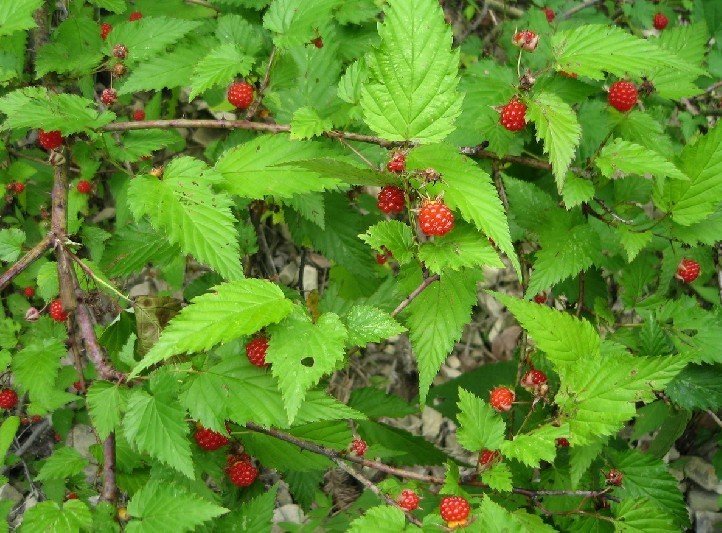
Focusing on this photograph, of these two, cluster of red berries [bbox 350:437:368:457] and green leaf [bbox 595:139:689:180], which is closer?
green leaf [bbox 595:139:689:180]

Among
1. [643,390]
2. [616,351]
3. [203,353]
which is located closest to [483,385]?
[616,351]

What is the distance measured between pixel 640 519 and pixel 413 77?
146 centimetres

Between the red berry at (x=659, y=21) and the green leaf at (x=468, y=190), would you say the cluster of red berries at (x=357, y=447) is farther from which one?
the red berry at (x=659, y=21)

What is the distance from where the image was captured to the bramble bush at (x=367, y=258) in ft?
5.06

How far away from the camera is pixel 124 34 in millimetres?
2469

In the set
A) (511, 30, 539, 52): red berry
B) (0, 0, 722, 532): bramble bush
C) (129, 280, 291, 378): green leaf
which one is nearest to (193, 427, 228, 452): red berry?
(0, 0, 722, 532): bramble bush

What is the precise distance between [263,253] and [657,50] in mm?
2161

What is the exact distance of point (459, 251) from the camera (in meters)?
1.54

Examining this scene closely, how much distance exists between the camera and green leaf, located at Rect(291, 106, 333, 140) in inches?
67.9

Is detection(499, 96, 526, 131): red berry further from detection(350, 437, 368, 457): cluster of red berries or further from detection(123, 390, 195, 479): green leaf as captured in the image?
detection(123, 390, 195, 479): green leaf

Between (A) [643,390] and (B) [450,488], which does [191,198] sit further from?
(A) [643,390]

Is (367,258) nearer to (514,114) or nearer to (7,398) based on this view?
(514,114)

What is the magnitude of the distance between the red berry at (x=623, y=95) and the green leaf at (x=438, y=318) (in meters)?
0.98

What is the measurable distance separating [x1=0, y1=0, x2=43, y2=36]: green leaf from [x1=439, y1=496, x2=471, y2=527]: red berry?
209 centimetres
